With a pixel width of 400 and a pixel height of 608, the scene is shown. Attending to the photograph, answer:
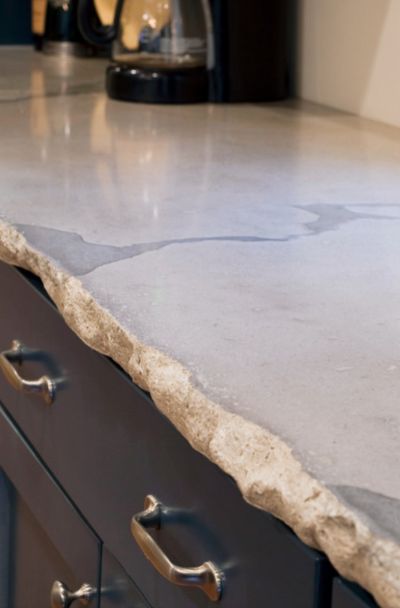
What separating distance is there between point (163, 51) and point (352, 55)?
25 centimetres

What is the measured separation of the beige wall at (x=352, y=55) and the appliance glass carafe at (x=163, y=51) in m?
0.16

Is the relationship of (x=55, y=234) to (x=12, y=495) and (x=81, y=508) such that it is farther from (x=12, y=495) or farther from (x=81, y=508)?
(x=12, y=495)

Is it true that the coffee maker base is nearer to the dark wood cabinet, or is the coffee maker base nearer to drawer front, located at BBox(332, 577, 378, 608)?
the dark wood cabinet

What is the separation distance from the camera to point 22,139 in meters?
1.32

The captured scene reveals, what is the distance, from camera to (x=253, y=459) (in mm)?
558

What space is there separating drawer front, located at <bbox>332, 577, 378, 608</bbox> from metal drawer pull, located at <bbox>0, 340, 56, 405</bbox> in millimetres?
430

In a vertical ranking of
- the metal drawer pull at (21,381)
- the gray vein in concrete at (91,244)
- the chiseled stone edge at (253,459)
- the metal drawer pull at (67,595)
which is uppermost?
the gray vein in concrete at (91,244)

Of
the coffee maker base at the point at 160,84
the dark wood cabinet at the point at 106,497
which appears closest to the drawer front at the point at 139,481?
the dark wood cabinet at the point at 106,497

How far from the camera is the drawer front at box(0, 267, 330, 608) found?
59 cm

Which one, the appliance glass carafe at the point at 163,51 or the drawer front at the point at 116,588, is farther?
the appliance glass carafe at the point at 163,51

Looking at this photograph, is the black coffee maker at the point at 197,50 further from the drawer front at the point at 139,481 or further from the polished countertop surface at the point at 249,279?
the drawer front at the point at 139,481

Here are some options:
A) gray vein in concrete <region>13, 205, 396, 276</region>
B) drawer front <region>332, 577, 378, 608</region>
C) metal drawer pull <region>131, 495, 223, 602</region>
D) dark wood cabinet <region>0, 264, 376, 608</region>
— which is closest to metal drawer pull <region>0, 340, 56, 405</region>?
dark wood cabinet <region>0, 264, 376, 608</region>

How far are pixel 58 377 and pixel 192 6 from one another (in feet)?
2.66

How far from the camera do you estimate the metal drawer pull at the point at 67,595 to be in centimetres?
89
